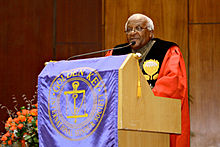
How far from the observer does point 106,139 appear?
2.79 meters

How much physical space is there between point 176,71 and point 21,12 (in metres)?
2.96

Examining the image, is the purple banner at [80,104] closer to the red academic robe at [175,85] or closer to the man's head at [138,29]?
the red academic robe at [175,85]

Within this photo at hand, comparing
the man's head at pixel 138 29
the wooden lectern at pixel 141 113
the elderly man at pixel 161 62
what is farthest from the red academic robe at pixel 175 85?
the man's head at pixel 138 29

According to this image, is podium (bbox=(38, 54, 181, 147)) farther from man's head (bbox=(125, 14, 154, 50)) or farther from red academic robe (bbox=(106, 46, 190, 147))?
man's head (bbox=(125, 14, 154, 50))

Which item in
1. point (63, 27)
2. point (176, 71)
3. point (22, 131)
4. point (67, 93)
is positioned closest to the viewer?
point (67, 93)

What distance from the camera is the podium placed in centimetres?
280

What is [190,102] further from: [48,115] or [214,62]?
[48,115]

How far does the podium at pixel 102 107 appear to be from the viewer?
2.80m

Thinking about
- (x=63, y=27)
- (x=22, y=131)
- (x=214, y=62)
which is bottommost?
(x=22, y=131)

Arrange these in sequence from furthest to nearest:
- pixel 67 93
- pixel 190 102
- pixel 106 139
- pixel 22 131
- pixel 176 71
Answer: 1. pixel 190 102
2. pixel 22 131
3. pixel 176 71
4. pixel 67 93
5. pixel 106 139

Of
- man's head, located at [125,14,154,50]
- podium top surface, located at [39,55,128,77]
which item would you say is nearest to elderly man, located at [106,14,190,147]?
man's head, located at [125,14,154,50]

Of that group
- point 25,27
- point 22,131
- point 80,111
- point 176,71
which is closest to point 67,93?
point 80,111

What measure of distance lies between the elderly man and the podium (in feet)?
1.02

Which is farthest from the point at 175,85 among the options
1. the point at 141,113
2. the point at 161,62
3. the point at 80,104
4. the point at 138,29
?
the point at 80,104
